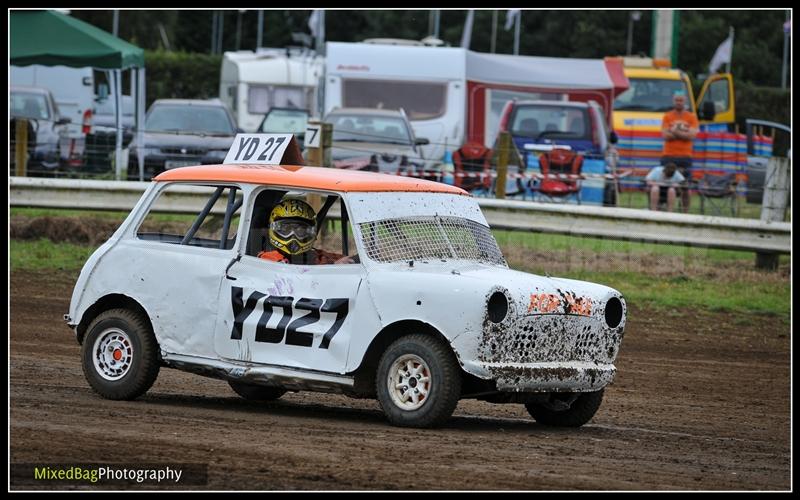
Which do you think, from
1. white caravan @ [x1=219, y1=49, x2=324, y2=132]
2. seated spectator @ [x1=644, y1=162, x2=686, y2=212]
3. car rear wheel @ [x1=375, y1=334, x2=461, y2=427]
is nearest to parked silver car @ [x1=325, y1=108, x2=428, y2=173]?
seated spectator @ [x1=644, y1=162, x2=686, y2=212]

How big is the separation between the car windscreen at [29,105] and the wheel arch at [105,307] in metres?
16.4

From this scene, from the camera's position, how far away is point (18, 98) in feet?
83.2

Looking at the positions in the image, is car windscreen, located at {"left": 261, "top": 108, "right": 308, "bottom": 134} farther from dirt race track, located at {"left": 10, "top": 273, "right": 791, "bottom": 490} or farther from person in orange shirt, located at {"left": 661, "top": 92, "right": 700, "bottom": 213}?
dirt race track, located at {"left": 10, "top": 273, "right": 791, "bottom": 490}

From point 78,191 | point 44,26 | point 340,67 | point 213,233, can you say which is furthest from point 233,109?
point 213,233

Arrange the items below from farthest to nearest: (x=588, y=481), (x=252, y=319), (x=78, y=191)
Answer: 1. (x=78, y=191)
2. (x=252, y=319)
3. (x=588, y=481)

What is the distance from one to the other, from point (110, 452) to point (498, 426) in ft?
8.87

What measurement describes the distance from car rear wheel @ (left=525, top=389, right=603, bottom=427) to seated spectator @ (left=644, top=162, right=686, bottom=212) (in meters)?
10.2

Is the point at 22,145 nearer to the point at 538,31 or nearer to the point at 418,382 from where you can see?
the point at 418,382

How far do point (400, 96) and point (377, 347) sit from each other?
19.1 meters

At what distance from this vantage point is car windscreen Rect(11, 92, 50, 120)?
2508cm

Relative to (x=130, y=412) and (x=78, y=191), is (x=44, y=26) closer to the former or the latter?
(x=78, y=191)

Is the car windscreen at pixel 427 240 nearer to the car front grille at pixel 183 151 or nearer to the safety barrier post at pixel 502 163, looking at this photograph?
the safety barrier post at pixel 502 163

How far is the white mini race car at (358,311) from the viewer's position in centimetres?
806

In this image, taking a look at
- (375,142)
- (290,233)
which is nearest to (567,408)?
(290,233)
